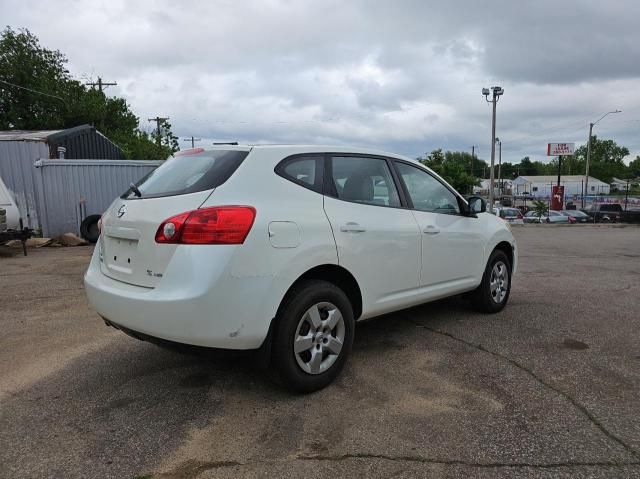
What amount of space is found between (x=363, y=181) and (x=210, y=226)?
148 centimetres

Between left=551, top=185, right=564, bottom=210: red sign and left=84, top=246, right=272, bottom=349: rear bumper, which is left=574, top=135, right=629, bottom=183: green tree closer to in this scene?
left=551, top=185, right=564, bottom=210: red sign

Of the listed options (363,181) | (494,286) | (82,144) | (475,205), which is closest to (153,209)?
(363,181)

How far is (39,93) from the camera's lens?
33562 millimetres

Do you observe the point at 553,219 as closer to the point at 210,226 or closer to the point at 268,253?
the point at 268,253

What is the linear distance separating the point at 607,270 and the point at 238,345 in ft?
25.7

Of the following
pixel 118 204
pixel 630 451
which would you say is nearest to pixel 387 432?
pixel 630 451

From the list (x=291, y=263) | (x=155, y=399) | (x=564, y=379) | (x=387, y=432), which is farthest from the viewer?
(x=564, y=379)

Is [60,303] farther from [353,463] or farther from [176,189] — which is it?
[353,463]

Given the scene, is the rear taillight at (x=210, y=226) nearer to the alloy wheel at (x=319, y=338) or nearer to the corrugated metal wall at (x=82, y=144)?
the alloy wheel at (x=319, y=338)

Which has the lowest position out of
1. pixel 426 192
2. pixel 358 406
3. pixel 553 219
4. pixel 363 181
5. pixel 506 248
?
pixel 553 219

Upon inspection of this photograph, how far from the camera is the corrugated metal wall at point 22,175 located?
41.9 feet

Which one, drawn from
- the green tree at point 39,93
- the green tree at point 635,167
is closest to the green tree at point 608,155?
the green tree at point 635,167

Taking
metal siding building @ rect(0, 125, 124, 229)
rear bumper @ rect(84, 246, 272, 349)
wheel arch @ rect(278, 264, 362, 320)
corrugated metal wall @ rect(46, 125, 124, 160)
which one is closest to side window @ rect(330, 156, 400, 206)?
wheel arch @ rect(278, 264, 362, 320)

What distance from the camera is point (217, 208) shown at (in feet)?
9.43
